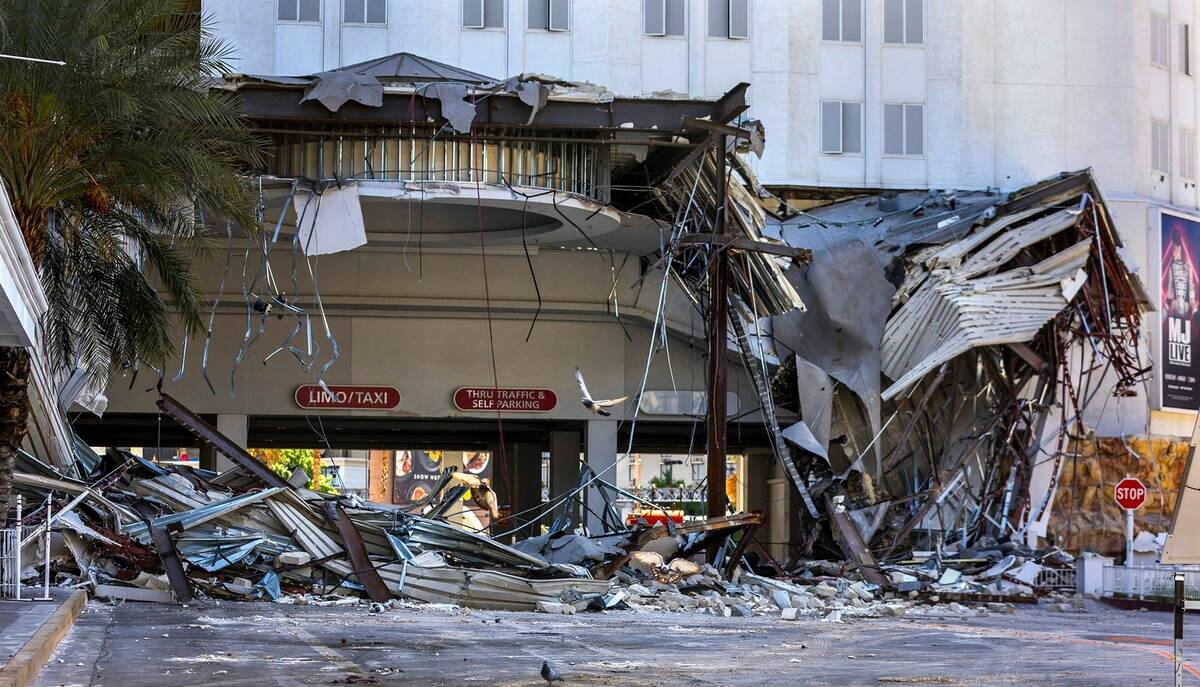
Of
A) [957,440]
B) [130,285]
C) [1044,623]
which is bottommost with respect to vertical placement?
[1044,623]

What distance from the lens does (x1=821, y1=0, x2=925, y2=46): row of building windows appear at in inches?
1524

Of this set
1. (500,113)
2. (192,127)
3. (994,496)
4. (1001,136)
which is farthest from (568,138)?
(1001,136)

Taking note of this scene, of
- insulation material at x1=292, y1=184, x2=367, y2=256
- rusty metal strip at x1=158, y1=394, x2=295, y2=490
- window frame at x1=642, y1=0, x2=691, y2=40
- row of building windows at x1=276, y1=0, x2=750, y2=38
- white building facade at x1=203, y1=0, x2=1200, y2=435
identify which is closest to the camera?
rusty metal strip at x1=158, y1=394, x2=295, y2=490

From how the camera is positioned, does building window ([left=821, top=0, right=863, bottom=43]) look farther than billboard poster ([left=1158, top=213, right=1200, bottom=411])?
Yes

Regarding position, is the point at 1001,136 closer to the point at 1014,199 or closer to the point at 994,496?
the point at 1014,199

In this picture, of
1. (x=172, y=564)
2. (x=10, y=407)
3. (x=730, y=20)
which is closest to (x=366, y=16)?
(x=730, y=20)

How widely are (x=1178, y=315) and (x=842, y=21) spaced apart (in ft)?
37.4

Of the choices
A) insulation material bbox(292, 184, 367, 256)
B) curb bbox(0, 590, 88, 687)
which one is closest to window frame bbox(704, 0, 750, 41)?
insulation material bbox(292, 184, 367, 256)

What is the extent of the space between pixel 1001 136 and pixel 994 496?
37.4 feet

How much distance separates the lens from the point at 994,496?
1232 inches

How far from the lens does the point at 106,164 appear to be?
1862 centimetres

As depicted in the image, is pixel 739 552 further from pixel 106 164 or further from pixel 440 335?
pixel 440 335

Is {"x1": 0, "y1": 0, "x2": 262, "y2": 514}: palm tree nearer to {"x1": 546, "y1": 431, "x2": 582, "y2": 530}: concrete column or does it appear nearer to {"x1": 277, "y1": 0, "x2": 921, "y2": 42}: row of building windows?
{"x1": 277, "y1": 0, "x2": 921, "y2": 42}: row of building windows

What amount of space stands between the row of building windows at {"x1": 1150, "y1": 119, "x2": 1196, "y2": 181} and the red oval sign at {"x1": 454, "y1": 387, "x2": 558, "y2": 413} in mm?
17499
